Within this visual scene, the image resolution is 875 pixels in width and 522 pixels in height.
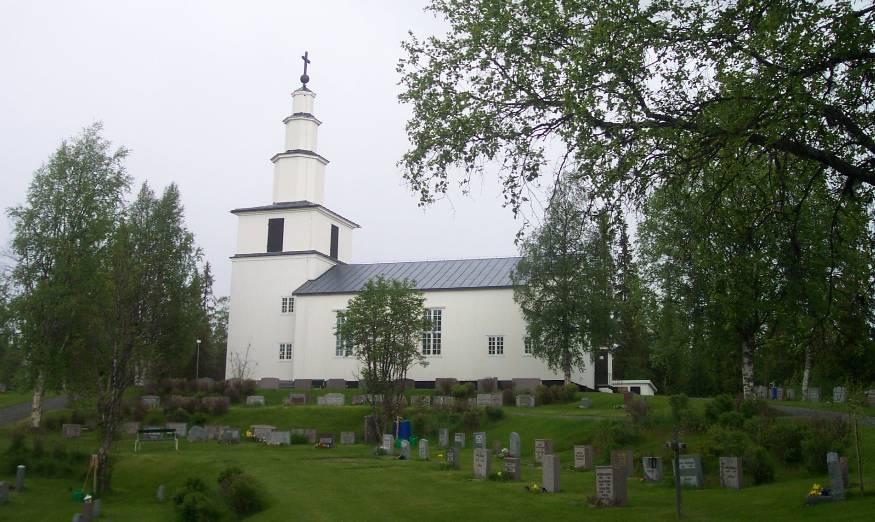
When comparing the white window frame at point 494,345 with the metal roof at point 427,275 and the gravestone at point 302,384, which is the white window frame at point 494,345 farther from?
the gravestone at point 302,384

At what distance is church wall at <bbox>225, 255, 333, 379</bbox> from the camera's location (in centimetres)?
4759

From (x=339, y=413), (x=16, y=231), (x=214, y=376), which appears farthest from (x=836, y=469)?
(x=214, y=376)

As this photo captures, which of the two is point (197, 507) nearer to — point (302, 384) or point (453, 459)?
point (453, 459)

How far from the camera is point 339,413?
3362cm

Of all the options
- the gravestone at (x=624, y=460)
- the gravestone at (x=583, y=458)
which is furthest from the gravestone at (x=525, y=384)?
the gravestone at (x=624, y=460)

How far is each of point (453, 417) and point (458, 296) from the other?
13256 mm

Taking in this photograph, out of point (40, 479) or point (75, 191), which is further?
point (75, 191)

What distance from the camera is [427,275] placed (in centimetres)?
4662

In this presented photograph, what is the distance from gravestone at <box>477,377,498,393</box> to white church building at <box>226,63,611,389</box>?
2452 millimetres

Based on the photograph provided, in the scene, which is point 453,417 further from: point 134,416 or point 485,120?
point 485,120

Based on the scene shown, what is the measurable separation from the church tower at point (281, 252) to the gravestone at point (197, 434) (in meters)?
17.1

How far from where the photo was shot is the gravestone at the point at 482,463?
62.1 ft

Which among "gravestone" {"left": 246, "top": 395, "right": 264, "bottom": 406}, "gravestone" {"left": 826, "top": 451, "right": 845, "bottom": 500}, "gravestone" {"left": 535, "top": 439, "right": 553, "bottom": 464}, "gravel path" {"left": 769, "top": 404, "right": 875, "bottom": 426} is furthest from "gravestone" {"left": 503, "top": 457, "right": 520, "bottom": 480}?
"gravestone" {"left": 246, "top": 395, "right": 264, "bottom": 406}

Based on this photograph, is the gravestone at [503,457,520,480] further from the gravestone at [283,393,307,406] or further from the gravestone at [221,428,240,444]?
the gravestone at [283,393,307,406]
